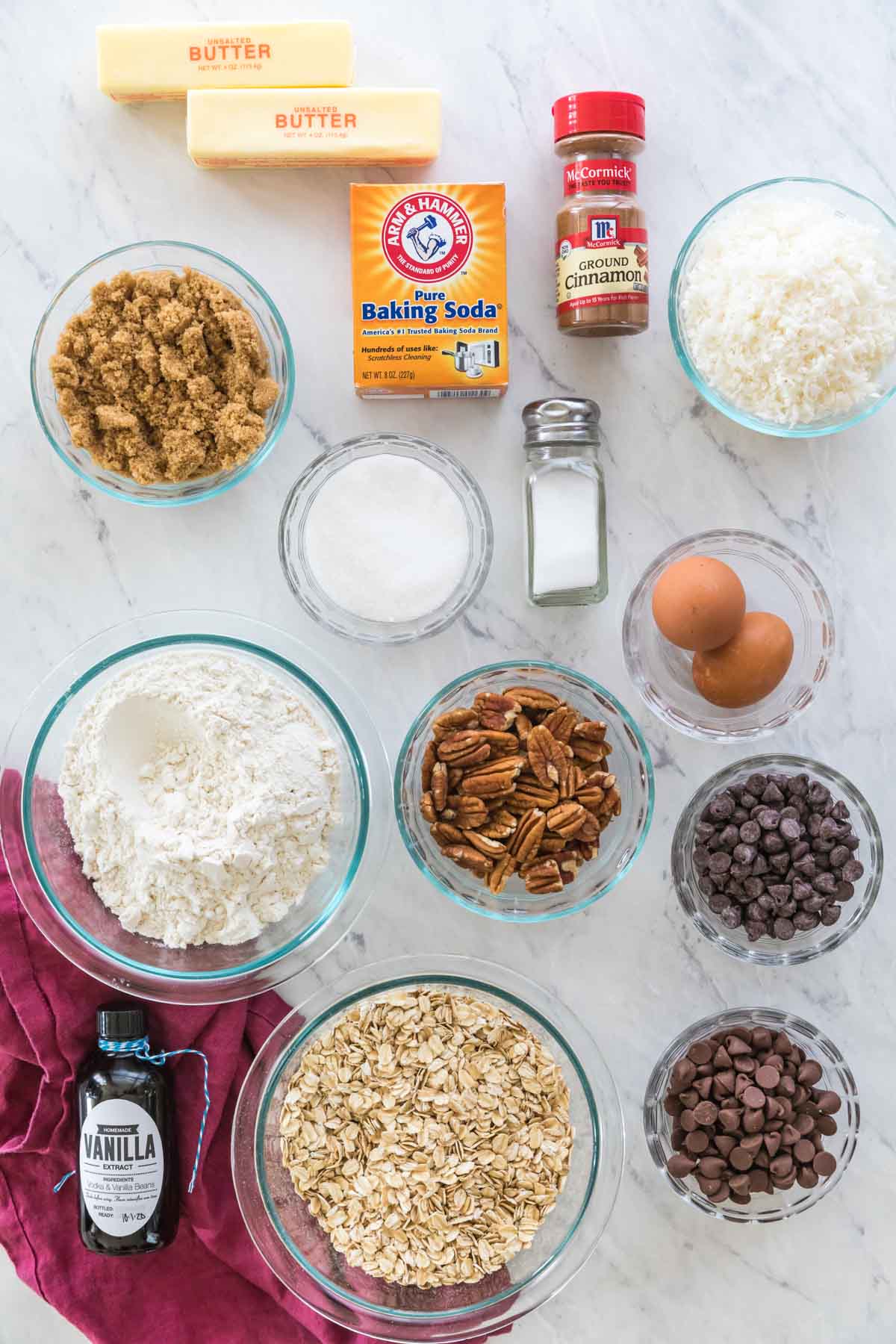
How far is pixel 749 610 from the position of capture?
4.72 ft

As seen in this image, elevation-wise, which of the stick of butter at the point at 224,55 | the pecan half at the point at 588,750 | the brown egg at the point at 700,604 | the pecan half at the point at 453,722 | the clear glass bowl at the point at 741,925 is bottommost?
the clear glass bowl at the point at 741,925

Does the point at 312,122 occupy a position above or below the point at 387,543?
above

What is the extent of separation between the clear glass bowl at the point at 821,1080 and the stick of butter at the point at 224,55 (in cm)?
145

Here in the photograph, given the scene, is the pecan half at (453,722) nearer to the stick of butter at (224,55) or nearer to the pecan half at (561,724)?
the pecan half at (561,724)

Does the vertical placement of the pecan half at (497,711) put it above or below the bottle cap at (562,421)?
below

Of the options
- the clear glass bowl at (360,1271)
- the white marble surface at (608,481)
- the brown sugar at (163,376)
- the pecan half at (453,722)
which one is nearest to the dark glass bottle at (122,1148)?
the clear glass bowl at (360,1271)

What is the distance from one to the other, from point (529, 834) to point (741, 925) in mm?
340

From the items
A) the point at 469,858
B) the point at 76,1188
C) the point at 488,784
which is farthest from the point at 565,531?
the point at 76,1188

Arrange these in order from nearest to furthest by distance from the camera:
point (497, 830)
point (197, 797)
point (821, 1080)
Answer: point (197, 797) → point (497, 830) → point (821, 1080)

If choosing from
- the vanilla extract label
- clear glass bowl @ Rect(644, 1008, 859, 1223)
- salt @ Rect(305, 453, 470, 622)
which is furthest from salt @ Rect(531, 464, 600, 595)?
the vanilla extract label

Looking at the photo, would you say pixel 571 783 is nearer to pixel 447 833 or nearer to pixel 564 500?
pixel 447 833

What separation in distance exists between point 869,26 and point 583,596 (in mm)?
965

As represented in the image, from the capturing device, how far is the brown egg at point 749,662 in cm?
130

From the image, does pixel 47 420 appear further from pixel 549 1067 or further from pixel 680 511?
pixel 549 1067
